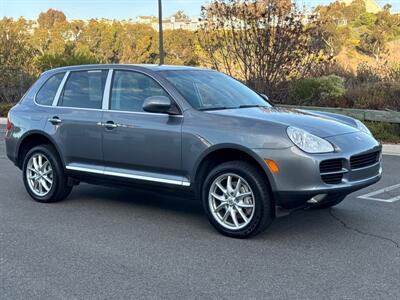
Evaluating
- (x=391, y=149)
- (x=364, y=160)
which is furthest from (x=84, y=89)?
(x=391, y=149)

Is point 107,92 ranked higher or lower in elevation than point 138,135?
higher

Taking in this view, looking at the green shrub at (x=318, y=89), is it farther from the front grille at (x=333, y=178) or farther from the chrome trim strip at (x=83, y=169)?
the front grille at (x=333, y=178)

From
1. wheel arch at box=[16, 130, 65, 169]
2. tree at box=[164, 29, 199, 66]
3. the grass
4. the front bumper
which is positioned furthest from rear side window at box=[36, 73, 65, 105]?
tree at box=[164, 29, 199, 66]

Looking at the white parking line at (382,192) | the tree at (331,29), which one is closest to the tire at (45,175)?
the white parking line at (382,192)

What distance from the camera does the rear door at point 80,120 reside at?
21.9 feet

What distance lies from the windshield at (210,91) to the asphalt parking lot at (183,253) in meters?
1.30

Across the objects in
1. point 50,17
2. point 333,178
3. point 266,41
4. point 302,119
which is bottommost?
point 333,178

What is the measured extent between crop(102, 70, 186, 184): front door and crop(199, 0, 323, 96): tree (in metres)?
11.2

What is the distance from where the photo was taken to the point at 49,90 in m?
7.40

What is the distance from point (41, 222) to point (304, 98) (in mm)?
11496

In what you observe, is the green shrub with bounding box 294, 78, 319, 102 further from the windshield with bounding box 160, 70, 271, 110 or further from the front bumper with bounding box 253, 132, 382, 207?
the front bumper with bounding box 253, 132, 382, 207

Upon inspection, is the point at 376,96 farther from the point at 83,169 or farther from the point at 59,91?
the point at 83,169

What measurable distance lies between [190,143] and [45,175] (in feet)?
7.79

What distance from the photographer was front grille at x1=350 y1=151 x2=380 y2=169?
5.49 m
